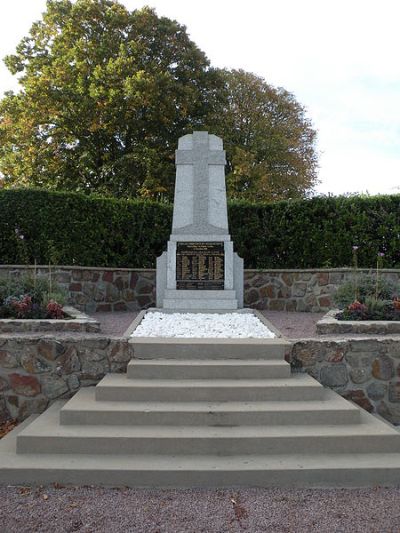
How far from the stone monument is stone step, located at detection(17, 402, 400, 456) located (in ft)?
14.5

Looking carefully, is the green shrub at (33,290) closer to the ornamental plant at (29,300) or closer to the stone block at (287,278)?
the ornamental plant at (29,300)

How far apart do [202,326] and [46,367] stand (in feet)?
7.19

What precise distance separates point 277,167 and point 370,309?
16.4m

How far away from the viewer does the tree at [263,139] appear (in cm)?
1909

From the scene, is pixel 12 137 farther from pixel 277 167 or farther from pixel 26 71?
pixel 277 167

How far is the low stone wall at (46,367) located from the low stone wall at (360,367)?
2051mm

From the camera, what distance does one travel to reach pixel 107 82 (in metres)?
16.6

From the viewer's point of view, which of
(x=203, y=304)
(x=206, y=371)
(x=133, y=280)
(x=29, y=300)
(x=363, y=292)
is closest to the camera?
(x=206, y=371)

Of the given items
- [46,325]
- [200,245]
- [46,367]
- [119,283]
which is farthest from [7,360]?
[119,283]

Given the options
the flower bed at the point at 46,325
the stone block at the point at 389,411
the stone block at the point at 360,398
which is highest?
the flower bed at the point at 46,325

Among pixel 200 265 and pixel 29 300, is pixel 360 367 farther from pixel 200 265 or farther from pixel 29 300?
pixel 29 300

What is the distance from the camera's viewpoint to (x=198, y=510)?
3.00 meters

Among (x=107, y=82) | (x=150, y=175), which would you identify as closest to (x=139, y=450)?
(x=150, y=175)

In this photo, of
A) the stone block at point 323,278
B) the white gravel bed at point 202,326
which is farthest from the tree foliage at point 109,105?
the white gravel bed at point 202,326
